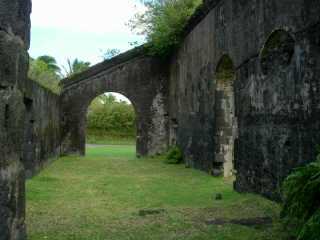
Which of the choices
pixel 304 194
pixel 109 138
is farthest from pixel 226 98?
pixel 109 138

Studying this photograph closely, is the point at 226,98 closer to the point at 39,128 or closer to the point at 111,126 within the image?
the point at 39,128

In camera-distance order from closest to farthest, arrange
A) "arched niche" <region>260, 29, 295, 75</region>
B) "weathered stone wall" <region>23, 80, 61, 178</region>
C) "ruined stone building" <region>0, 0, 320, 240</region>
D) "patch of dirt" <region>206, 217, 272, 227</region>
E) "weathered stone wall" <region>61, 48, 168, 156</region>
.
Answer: "ruined stone building" <region>0, 0, 320, 240</region>
"patch of dirt" <region>206, 217, 272, 227</region>
"arched niche" <region>260, 29, 295, 75</region>
"weathered stone wall" <region>23, 80, 61, 178</region>
"weathered stone wall" <region>61, 48, 168, 156</region>

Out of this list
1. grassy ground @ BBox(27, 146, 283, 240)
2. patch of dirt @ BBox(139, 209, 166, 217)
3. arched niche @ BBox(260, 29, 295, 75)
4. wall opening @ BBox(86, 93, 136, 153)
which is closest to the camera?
grassy ground @ BBox(27, 146, 283, 240)

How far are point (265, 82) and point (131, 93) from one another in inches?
430

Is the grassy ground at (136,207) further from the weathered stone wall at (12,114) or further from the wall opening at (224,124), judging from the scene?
the weathered stone wall at (12,114)

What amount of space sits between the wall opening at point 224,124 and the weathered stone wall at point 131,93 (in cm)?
705

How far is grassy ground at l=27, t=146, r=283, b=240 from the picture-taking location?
527 cm

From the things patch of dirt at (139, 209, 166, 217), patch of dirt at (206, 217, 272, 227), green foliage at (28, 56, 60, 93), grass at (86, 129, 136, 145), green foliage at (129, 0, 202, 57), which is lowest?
patch of dirt at (206, 217, 272, 227)

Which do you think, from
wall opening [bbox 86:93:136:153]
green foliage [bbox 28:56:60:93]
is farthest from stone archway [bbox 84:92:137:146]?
green foliage [bbox 28:56:60:93]

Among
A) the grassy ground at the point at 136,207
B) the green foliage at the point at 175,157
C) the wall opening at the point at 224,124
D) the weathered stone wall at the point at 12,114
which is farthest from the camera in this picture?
the green foliage at the point at 175,157

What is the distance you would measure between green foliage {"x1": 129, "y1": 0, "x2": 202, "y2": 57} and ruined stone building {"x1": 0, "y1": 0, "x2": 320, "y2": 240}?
522mm

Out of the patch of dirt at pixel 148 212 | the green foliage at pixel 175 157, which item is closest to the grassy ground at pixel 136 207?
the patch of dirt at pixel 148 212

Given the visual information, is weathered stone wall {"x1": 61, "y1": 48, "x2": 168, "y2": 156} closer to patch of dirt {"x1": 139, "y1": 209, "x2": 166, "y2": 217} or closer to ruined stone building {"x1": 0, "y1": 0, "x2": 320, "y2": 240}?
ruined stone building {"x1": 0, "y1": 0, "x2": 320, "y2": 240}

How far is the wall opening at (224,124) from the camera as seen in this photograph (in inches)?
431
